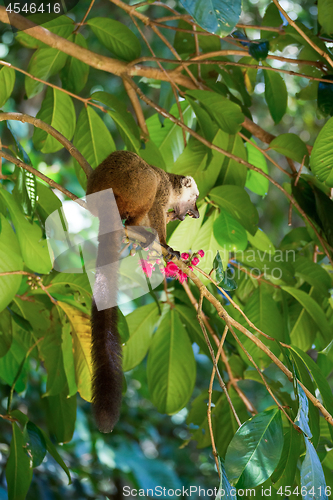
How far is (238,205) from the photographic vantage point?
174 centimetres

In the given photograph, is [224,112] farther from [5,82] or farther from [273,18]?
[5,82]

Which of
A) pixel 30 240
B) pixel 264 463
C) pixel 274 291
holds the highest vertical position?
pixel 30 240

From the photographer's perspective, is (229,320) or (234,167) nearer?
(229,320)

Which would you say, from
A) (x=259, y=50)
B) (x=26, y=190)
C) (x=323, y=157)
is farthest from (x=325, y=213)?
(x=26, y=190)

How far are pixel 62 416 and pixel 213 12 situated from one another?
4.97ft

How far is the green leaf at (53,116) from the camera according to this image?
1.95 m

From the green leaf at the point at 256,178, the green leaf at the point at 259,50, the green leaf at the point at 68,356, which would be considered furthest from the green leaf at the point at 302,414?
the green leaf at the point at 256,178

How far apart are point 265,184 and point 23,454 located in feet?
5.44

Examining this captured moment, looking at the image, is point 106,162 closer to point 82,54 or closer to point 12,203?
point 12,203

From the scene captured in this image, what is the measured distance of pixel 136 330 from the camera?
1931mm

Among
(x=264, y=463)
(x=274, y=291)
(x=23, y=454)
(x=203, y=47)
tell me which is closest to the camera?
(x=264, y=463)

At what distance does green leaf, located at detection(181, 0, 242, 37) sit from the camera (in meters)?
1.13

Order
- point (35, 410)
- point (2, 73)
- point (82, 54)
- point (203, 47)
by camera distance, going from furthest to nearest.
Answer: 1. point (35, 410)
2. point (203, 47)
3. point (82, 54)
4. point (2, 73)

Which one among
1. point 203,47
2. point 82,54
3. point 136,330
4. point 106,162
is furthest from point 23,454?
point 203,47
